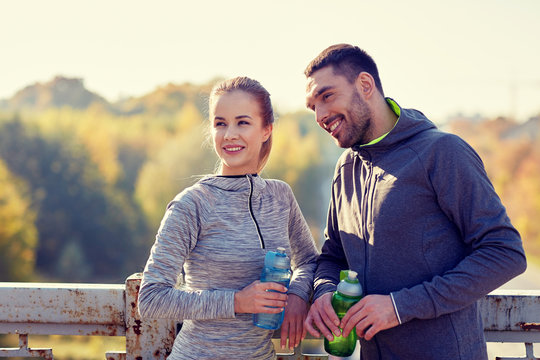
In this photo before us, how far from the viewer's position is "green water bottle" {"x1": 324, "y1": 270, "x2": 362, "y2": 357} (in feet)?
7.30

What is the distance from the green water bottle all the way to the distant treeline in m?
24.2

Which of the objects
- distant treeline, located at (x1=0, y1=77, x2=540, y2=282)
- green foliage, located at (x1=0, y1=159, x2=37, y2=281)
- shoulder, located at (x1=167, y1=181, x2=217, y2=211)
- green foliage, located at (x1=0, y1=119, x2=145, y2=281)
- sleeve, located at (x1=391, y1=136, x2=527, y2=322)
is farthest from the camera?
green foliage, located at (x1=0, y1=119, x2=145, y2=281)

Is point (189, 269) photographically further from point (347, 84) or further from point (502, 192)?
point (502, 192)

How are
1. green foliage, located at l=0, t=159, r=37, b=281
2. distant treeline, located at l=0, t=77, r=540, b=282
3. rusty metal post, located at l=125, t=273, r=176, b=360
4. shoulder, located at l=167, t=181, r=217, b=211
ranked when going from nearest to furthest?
shoulder, located at l=167, t=181, r=217, b=211, rusty metal post, located at l=125, t=273, r=176, b=360, green foliage, located at l=0, t=159, r=37, b=281, distant treeline, located at l=0, t=77, r=540, b=282

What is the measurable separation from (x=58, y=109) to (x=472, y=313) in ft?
195

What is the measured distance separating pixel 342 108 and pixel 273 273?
86 cm

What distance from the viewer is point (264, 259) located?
2.37 metres

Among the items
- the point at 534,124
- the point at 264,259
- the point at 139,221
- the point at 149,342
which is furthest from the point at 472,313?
the point at 534,124

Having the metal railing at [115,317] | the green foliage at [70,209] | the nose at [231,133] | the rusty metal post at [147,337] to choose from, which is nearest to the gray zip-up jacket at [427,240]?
the metal railing at [115,317]

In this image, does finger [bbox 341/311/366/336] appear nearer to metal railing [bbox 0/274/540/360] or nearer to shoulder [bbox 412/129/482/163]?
metal railing [bbox 0/274/540/360]

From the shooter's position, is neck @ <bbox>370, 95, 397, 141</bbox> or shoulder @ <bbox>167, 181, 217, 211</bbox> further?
neck @ <bbox>370, 95, 397, 141</bbox>

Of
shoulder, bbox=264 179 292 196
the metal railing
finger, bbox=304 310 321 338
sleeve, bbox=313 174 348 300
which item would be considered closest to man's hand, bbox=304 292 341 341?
finger, bbox=304 310 321 338

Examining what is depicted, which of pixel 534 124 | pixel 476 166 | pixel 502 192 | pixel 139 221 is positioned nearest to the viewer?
pixel 476 166

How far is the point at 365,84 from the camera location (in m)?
2.59
